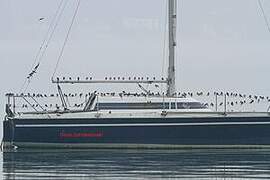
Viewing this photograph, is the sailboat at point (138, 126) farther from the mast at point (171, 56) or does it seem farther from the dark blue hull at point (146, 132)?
the mast at point (171, 56)

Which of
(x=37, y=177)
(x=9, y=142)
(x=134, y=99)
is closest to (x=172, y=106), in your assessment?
(x=134, y=99)

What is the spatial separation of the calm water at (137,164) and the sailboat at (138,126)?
27.8 inches

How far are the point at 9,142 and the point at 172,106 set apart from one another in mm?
8081

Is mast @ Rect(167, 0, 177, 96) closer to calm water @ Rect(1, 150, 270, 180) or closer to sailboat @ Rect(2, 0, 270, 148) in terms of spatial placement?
sailboat @ Rect(2, 0, 270, 148)

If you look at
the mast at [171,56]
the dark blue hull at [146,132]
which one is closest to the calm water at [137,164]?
the dark blue hull at [146,132]

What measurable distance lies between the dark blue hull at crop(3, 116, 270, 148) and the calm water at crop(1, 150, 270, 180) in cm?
67

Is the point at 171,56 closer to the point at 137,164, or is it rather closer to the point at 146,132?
the point at 146,132

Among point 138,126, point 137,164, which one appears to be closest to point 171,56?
point 138,126

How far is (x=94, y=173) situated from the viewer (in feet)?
180

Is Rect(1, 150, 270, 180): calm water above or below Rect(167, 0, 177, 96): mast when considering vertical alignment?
below

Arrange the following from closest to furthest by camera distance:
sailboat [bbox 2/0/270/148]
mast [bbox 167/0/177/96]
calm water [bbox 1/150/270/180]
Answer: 1. calm water [bbox 1/150/270/180]
2. sailboat [bbox 2/0/270/148]
3. mast [bbox 167/0/177/96]

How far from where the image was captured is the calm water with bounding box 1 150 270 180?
54344mm

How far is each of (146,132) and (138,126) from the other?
48 centimetres

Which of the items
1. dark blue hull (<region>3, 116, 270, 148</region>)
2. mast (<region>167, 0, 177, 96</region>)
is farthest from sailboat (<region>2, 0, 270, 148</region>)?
mast (<region>167, 0, 177, 96</region>)
